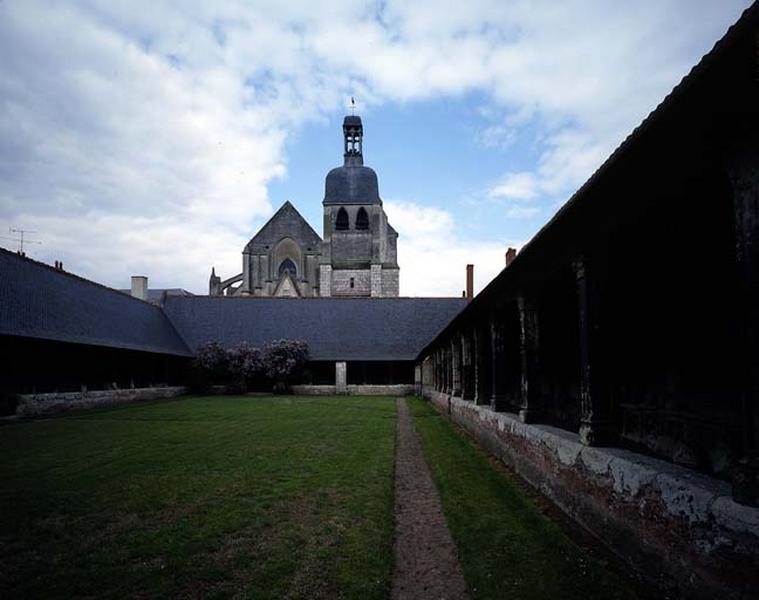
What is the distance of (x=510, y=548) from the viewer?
5109 mm

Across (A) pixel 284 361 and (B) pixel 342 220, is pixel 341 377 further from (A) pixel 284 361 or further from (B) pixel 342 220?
(B) pixel 342 220

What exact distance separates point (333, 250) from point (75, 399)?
31373mm

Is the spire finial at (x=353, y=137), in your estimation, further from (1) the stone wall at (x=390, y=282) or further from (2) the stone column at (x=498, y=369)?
(2) the stone column at (x=498, y=369)

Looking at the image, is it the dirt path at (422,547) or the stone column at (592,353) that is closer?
the dirt path at (422,547)

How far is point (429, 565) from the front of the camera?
15.6ft

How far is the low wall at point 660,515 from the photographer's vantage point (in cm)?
333

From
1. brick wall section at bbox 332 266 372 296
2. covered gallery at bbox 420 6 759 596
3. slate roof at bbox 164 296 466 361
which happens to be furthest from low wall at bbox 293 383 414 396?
covered gallery at bbox 420 6 759 596

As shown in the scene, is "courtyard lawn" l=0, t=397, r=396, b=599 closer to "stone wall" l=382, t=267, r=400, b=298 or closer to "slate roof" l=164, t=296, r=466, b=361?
"slate roof" l=164, t=296, r=466, b=361

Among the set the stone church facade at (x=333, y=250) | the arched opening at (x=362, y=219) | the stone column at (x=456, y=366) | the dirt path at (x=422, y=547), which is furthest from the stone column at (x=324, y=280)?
the dirt path at (x=422, y=547)

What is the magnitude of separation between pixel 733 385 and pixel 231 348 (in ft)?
99.5

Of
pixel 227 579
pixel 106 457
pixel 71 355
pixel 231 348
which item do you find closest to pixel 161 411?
pixel 71 355

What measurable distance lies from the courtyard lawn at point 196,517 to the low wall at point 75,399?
264 inches

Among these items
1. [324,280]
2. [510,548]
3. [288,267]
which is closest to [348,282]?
[324,280]

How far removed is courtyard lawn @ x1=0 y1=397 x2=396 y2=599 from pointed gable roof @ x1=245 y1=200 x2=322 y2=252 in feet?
134
